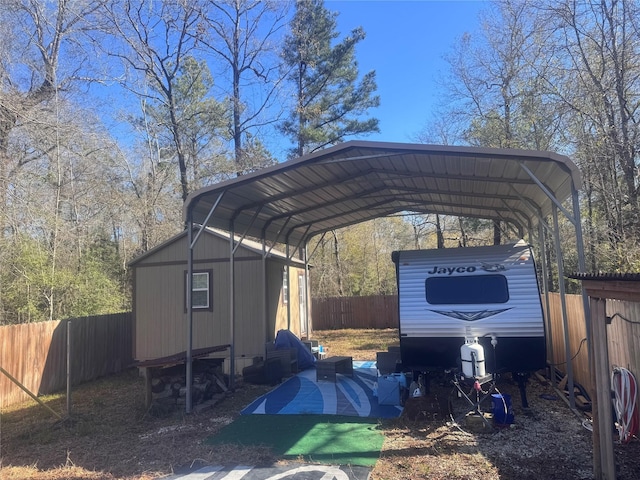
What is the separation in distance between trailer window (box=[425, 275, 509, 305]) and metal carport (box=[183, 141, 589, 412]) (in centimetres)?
101

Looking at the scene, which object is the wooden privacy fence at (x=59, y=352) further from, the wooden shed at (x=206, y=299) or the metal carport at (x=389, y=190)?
the metal carport at (x=389, y=190)

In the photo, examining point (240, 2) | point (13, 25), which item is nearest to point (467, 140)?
point (240, 2)

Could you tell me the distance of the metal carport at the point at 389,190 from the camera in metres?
6.36

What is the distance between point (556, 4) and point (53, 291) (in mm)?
16104

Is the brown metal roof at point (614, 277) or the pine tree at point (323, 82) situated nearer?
the brown metal roof at point (614, 277)

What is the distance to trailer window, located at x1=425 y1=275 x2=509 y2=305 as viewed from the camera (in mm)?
6914

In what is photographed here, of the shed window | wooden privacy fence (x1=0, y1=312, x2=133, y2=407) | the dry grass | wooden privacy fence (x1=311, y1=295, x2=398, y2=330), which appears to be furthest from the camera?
wooden privacy fence (x1=311, y1=295, x2=398, y2=330)

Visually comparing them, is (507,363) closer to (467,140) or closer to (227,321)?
(227,321)

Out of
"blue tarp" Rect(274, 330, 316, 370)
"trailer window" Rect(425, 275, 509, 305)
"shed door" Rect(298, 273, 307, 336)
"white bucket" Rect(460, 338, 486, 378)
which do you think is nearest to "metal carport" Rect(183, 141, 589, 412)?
"trailer window" Rect(425, 275, 509, 305)

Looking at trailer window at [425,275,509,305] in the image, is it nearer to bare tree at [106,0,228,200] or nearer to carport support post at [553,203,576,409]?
carport support post at [553,203,576,409]

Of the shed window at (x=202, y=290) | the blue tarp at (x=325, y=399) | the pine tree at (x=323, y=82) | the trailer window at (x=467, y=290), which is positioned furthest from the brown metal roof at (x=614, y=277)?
the pine tree at (x=323, y=82)

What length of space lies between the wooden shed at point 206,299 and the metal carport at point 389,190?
3.24 ft

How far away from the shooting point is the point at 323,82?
63.0ft

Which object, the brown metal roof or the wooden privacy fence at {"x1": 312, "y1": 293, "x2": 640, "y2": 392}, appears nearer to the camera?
the brown metal roof
